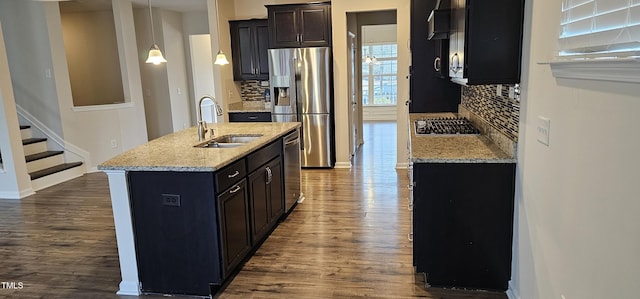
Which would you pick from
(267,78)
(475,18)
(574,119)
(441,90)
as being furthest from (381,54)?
(574,119)

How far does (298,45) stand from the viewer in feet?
19.0

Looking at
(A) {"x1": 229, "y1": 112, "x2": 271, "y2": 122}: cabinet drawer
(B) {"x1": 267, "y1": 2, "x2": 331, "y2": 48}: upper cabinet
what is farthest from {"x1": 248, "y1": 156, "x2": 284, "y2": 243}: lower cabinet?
(B) {"x1": 267, "y1": 2, "x2": 331, "y2": 48}: upper cabinet

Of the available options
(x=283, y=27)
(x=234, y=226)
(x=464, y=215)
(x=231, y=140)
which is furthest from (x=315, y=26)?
(x=464, y=215)

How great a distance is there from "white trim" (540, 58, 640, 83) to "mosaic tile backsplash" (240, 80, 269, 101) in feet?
17.3

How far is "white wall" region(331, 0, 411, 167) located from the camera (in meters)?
5.43

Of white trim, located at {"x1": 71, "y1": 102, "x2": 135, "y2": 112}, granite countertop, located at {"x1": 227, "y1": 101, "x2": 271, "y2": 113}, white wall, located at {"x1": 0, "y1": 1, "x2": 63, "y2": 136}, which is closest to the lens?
white wall, located at {"x1": 0, "y1": 1, "x2": 63, "y2": 136}

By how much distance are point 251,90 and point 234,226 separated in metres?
4.18

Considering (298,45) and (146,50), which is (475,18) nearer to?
(298,45)

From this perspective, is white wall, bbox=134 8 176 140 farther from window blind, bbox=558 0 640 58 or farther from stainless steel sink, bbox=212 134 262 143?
window blind, bbox=558 0 640 58

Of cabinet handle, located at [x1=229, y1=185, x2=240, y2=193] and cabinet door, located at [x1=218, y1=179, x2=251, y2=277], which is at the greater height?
cabinet handle, located at [x1=229, y1=185, x2=240, y2=193]

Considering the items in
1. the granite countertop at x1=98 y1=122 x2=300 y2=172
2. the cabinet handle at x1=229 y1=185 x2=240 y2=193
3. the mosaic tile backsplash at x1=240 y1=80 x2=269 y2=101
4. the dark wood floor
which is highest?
the mosaic tile backsplash at x1=240 y1=80 x2=269 y2=101

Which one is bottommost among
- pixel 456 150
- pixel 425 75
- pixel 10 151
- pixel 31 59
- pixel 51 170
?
pixel 51 170

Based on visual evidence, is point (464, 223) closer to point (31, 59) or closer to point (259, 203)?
point (259, 203)

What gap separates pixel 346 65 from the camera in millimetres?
5797
